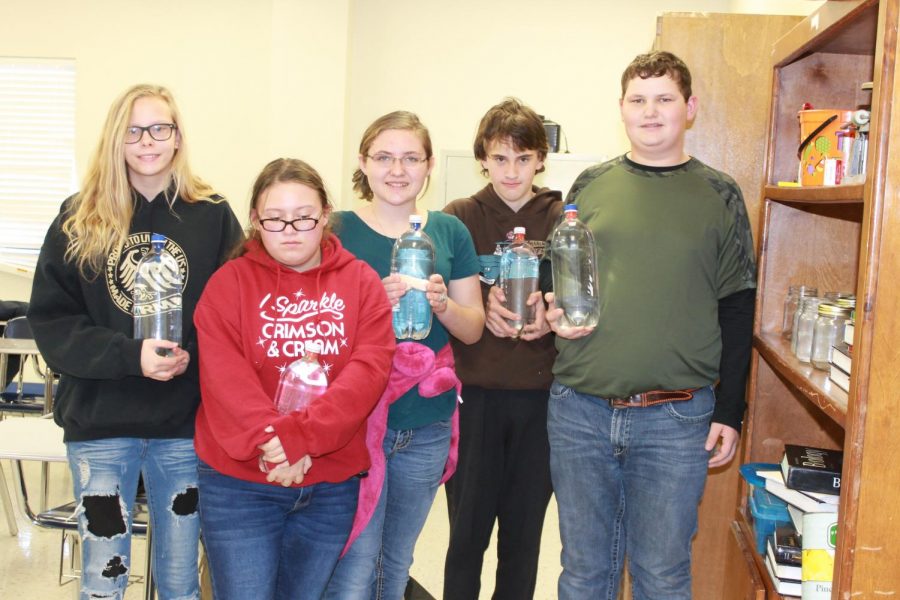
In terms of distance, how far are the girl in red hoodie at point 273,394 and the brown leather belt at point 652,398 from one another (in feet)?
1.75

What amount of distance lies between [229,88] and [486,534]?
4.22m

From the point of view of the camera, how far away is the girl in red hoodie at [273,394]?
1.58 metres

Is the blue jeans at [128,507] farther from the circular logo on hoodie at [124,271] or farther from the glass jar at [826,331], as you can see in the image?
Answer: the glass jar at [826,331]

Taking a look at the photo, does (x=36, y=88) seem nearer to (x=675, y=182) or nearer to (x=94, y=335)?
(x=94, y=335)

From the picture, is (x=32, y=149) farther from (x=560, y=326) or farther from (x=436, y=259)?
(x=560, y=326)

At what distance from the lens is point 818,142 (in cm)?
177

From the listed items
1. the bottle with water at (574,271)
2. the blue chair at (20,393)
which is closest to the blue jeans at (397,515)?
the bottle with water at (574,271)

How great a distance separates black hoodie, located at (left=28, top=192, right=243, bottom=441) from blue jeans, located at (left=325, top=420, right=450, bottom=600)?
0.47 meters

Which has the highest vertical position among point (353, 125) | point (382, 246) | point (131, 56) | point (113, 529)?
point (131, 56)

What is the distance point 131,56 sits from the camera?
217 inches

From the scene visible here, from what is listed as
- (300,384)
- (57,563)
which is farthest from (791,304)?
→ (57,563)

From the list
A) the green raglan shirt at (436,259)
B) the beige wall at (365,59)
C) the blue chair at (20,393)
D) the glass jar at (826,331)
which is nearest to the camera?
the glass jar at (826,331)

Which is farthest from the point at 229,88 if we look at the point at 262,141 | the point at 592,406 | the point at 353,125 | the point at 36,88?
the point at 592,406

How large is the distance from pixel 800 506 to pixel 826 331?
0.37 meters
